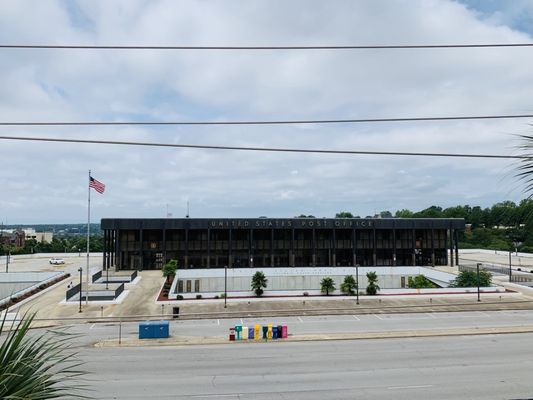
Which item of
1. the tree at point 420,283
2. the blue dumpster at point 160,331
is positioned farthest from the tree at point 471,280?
Result: the blue dumpster at point 160,331

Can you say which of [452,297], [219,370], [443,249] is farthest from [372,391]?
[443,249]

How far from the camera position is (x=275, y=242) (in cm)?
8244

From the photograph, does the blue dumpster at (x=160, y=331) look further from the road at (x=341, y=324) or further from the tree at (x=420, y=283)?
the tree at (x=420, y=283)

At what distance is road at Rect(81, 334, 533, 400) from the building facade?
49.6 metres

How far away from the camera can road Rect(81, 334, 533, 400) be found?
1970 centimetres

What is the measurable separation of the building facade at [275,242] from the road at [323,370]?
49589 millimetres

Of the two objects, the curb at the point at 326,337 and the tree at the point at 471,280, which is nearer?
the curb at the point at 326,337

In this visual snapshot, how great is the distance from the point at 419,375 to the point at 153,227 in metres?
62.3

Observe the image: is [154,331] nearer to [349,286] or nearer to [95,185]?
[95,185]

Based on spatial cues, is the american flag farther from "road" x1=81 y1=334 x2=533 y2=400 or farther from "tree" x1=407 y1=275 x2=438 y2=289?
"tree" x1=407 y1=275 x2=438 y2=289

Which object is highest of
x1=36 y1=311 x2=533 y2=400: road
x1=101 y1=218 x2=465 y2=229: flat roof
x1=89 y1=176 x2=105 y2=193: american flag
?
x1=89 y1=176 x2=105 y2=193: american flag

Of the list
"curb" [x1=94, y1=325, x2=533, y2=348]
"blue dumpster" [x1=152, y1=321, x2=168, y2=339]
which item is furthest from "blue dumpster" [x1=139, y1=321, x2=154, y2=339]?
"curb" [x1=94, y1=325, x2=533, y2=348]

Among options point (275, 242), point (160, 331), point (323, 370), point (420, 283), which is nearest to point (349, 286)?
point (420, 283)

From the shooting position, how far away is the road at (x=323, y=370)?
1970cm
